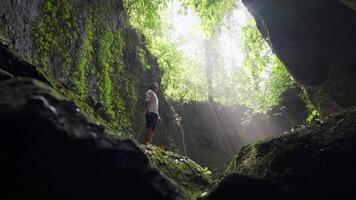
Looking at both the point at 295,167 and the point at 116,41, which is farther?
the point at 116,41

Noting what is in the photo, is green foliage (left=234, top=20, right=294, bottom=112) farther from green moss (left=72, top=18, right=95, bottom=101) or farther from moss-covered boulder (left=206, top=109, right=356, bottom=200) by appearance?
moss-covered boulder (left=206, top=109, right=356, bottom=200)

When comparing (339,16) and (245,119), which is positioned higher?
(245,119)

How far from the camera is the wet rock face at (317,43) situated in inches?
273

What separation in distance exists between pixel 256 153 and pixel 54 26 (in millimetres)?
5098

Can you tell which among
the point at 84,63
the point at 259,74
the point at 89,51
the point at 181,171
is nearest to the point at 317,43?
the point at 181,171

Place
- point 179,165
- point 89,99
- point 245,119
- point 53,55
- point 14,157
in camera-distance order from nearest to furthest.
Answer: point 14,157 → point 179,165 → point 53,55 → point 89,99 → point 245,119

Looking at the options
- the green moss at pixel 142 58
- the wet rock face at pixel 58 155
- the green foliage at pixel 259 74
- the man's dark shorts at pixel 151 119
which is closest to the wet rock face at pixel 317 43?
the green foliage at pixel 259 74

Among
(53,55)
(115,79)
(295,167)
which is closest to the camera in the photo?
(295,167)

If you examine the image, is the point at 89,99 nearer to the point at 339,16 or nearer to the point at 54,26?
the point at 54,26

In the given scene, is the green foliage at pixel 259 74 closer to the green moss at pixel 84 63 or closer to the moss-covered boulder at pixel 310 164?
the green moss at pixel 84 63

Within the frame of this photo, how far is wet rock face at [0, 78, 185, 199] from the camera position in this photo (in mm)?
1914

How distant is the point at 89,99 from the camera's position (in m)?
8.64

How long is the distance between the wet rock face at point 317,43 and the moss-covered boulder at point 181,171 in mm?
2781

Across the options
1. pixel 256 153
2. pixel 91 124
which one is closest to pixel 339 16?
pixel 256 153
